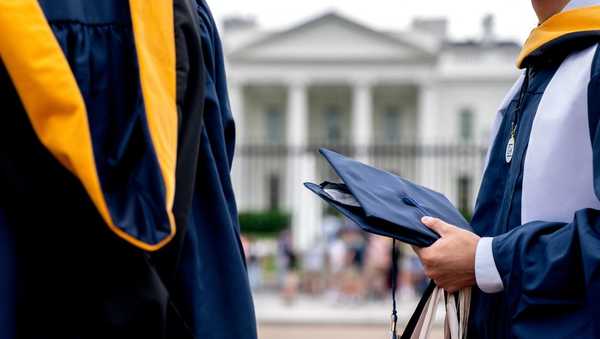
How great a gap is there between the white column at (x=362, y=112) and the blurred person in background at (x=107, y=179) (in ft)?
140

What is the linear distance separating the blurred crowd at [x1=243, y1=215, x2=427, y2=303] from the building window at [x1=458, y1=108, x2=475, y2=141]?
3089 cm

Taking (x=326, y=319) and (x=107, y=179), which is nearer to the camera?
(x=107, y=179)

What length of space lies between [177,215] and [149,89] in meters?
0.22

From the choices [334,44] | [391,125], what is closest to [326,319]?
[334,44]

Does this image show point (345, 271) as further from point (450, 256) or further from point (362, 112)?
point (362, 112)

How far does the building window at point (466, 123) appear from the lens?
1832 inches

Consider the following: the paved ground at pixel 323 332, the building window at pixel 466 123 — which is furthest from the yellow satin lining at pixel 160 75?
the building window at pixel 466 123

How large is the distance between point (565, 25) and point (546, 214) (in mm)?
440

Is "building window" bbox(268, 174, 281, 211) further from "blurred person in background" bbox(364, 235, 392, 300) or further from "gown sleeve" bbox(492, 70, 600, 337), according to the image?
"gown sleeve" bbox(492, 70, 600, 337)

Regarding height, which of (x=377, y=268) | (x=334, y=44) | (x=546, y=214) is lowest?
(x=377, y=268)

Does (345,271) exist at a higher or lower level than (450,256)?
lower

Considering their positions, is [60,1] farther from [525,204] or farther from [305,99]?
[305,99]

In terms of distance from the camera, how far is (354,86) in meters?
44.8

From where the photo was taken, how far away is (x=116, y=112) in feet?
4.79
